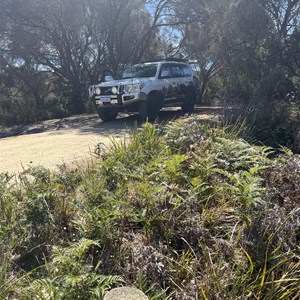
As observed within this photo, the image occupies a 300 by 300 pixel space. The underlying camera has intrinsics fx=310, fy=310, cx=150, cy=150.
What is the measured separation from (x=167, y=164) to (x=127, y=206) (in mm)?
783

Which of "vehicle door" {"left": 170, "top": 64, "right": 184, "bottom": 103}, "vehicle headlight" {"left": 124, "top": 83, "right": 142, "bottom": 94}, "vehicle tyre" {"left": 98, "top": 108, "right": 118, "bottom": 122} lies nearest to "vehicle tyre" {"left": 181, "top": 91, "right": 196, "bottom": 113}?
"vehicle door" {"left": 170, "top": 64, "right": 184, "bottom": 103}

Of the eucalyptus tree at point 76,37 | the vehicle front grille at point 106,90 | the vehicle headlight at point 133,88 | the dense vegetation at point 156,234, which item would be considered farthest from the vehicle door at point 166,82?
the dense vegetation at point 156,234

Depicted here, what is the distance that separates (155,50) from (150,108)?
10.1 m

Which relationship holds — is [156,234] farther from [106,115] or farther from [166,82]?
[106,115]

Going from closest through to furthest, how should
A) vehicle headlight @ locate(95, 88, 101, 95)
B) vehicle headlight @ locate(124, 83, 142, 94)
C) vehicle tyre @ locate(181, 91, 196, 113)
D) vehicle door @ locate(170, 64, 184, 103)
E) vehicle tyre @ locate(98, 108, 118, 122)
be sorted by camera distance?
vehicle headlight @ locate(124, 83, 142, 94) < vehicle headlight @ locate(95, 88, 101, 95) < vehicle door @ locate(170, 64, 184, 103) < vehicle tyre @ locate(98, 108, 118, 122) < vehicle tyre @ locate(181, 91, 196, 113)

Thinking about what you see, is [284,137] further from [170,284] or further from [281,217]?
[170,284]

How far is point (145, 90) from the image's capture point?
942cm

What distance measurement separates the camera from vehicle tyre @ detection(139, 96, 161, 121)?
9.53m

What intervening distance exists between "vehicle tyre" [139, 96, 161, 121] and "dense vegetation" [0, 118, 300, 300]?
5.94 metres

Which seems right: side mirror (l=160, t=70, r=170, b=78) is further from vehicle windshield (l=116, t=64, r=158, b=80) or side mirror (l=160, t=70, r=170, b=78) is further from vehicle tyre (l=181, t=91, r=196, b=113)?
vehicle tyre (l=181, t=91, r=196, b=113)

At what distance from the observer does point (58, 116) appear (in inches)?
626

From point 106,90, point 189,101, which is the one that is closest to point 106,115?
point 106,90

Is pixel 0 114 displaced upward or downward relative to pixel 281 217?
upward

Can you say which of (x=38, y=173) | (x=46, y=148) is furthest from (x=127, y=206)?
(x=46, y=148)
